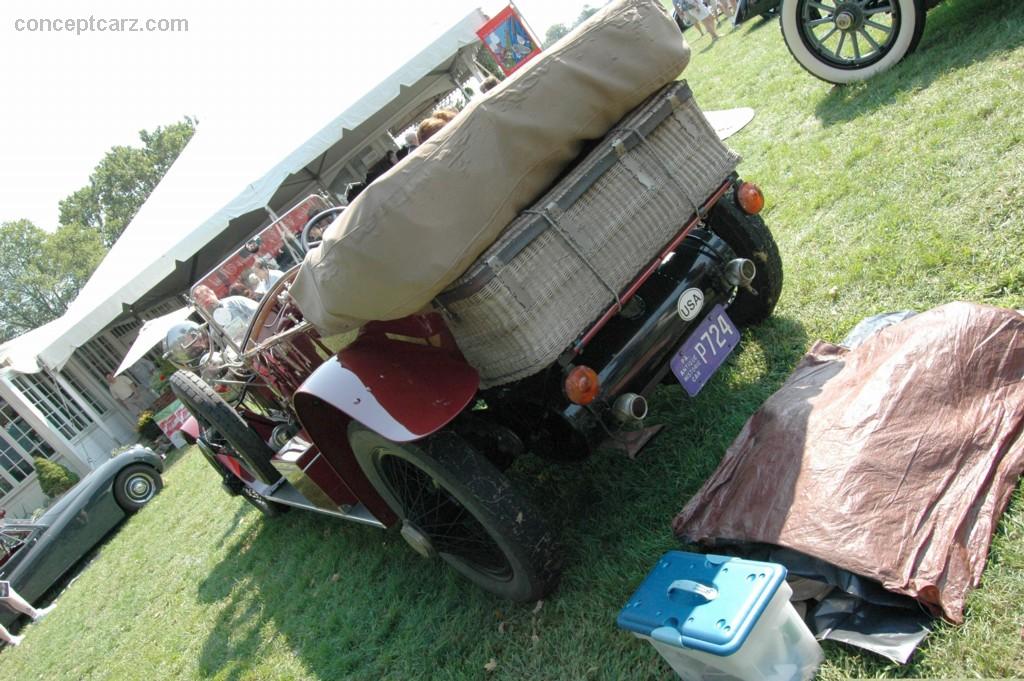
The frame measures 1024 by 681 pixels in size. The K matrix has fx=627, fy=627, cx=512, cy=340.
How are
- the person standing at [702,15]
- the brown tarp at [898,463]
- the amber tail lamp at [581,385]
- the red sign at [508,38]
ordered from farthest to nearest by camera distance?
the person standing at [702,15] < the red sign at [508,38] < the amber tail lamp at [581,385] < the brown tarp at [898,463]

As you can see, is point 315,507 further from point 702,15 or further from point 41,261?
point 41,261

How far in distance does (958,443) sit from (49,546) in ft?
30.5

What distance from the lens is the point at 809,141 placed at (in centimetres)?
502

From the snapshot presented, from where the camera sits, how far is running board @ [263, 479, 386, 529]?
3.17m

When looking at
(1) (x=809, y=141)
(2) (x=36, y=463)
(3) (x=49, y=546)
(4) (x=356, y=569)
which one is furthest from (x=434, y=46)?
(2) (x=36, y=463)

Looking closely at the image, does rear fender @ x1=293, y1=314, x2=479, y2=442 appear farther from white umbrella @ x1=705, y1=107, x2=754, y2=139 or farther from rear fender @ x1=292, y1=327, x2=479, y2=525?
white umbrella @ x1=705, y1=107, x2=754, y2=139

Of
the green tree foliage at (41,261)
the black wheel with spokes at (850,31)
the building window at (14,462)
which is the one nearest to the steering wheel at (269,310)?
the black wheel with spokes at (850,31)

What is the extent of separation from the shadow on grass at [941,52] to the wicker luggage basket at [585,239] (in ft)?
10.2

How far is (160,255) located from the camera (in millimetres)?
11781

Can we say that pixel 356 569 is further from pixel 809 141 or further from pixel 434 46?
pixel 434 46

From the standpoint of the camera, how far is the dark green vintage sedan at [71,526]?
7543 mm

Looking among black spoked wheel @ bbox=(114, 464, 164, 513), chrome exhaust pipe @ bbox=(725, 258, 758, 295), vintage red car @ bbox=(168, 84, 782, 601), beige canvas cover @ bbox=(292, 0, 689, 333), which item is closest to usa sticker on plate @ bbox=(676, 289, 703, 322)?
vintage red car @ bbox=(168, 84, 782, 601)

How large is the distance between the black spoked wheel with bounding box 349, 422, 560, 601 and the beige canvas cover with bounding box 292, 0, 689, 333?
595 millimetres

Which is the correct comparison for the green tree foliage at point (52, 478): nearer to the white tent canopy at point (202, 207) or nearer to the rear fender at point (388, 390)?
the white tent canopy at point (202, 207)
